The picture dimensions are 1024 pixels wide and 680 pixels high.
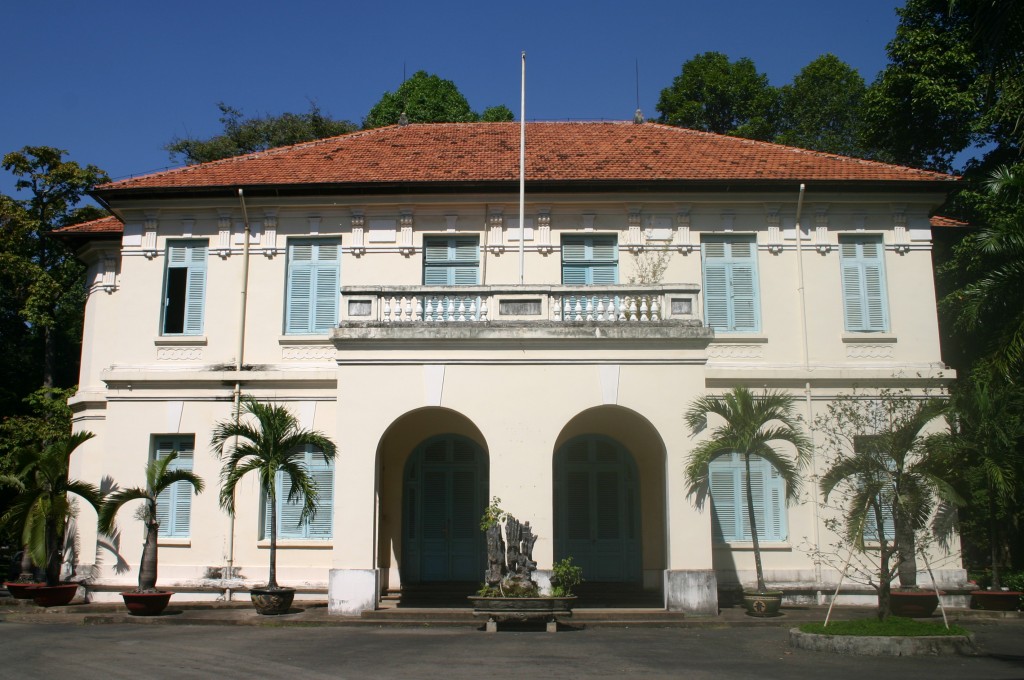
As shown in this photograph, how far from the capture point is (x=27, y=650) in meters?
10.6

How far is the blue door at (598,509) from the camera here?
1575cm

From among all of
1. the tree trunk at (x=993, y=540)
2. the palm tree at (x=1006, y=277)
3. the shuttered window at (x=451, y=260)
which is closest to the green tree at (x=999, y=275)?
the palm tree at (x=1006, y=277)

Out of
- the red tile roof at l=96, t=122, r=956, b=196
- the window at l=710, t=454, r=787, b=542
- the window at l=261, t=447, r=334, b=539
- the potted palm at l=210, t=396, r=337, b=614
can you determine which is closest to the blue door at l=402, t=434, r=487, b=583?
the window at l=261, t=447, r=334, b=539

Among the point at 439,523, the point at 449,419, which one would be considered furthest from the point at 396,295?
the point at 439,523

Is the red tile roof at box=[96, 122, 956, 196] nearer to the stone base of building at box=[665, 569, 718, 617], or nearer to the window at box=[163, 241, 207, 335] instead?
the window at box=[163, 241, 207, 335]

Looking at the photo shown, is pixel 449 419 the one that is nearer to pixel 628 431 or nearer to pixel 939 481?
pixel 628 431

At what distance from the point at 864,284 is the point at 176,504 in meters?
12.7

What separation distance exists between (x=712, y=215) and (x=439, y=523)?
→ 7.40 meters

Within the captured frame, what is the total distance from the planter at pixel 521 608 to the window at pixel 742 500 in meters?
4.41

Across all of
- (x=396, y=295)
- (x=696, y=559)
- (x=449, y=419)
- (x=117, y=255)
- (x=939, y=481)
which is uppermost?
(x=117, y=255)

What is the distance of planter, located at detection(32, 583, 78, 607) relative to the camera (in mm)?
14633

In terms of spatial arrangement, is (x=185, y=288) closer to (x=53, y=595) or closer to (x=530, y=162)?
(x=53, y=595)

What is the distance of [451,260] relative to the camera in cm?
1648

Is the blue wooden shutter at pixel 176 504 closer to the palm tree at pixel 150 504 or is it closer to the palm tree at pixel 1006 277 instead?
the palm tree at pixel 150 504
